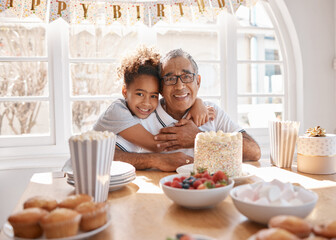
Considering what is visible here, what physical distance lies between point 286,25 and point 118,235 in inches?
106

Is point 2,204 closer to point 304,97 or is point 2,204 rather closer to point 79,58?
point 79,58

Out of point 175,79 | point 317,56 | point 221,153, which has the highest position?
point 317,56

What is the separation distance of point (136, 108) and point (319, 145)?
33.5 inches

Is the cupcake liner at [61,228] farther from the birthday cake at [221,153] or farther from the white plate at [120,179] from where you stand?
the birthday cake at [221,153]

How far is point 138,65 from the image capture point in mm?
1673

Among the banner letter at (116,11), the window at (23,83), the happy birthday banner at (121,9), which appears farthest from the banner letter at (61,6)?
the banner letter at (116,11)

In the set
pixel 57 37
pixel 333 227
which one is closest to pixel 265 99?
pixel 57 37

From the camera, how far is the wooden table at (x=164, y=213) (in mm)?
792

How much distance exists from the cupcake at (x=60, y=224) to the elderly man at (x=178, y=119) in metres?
0.79

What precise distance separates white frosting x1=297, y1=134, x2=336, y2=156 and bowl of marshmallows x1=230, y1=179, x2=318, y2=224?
1.68ft

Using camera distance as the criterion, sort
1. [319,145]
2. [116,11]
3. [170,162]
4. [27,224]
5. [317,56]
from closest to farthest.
→ 1. [27,224]
2. [319,145]
3. [170,162]
4. [116,11]
5. [317,56]

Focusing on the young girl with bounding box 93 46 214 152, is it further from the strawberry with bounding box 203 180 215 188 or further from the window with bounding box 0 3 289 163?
the window with bounding box 0 3 289 163

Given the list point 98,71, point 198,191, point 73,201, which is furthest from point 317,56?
point 73,201

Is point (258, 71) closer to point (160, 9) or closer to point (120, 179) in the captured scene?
point (160, 9)
